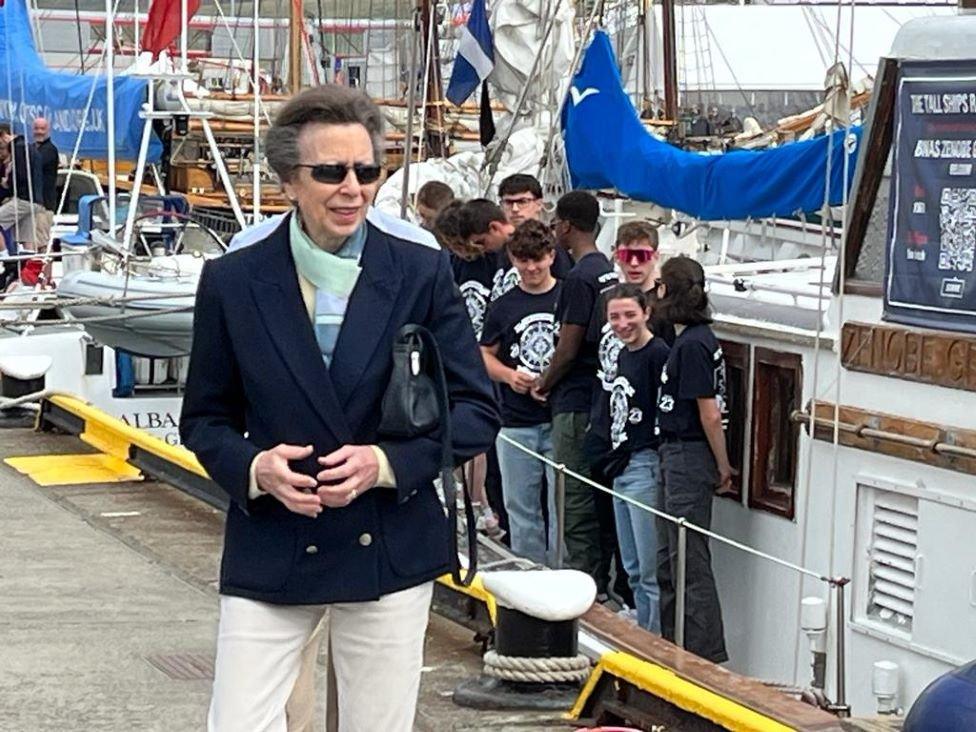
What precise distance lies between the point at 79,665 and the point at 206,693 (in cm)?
60

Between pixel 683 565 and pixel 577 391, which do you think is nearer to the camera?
pixel 683 565

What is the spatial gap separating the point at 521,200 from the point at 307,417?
579cm

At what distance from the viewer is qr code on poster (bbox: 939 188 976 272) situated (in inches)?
261

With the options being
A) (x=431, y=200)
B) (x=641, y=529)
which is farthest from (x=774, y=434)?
(x=431, y=200)

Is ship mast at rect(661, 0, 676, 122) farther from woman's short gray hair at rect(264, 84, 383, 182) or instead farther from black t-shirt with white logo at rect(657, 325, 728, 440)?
woman's short gray hair at rect(264, 84, 383, 182)

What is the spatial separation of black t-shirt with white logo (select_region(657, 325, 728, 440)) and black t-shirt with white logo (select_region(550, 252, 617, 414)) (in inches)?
20.9

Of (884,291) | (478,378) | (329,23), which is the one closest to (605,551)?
(884,291)

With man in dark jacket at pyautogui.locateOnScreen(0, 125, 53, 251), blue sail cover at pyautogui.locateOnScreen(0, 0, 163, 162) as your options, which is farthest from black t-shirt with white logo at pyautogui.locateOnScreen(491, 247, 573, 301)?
man in dark jacket at pyautogui.locateOnScreen(0, 125, 53, 251)

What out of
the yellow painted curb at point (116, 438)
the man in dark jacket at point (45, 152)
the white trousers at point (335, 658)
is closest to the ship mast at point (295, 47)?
the man in dark jacket at point (45, 152)

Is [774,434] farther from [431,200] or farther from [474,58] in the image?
[474,58]

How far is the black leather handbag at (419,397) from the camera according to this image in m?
3.86

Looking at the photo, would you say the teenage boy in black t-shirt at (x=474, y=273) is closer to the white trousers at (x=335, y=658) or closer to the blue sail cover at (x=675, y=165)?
the blue sail cover at (x=675, y=165)

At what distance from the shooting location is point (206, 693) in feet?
21.7

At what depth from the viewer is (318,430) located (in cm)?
388
